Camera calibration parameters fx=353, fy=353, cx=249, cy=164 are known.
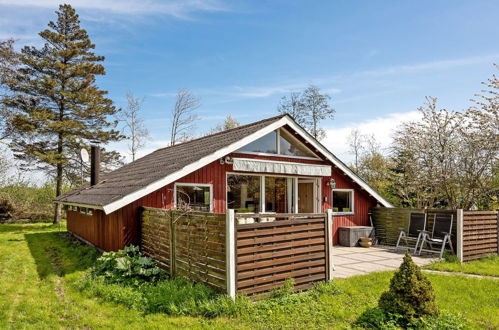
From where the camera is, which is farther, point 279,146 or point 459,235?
point 279,146

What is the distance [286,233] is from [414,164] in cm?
1183

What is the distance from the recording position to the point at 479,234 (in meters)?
10.7

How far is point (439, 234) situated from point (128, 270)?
29.8 feet

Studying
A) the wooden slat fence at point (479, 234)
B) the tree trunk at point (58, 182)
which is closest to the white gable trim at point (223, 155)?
the wooden slat fence at point (479, 234)

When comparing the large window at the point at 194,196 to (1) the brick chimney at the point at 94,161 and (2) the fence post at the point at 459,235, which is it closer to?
(1) the brick chimney at the point at 94,161

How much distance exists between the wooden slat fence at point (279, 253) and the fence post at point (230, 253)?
0.30 ft

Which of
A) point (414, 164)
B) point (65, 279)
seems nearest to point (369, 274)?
point (65, 279)

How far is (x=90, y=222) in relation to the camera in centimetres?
1187

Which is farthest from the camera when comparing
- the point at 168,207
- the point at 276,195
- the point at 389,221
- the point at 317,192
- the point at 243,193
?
the point at 389,221

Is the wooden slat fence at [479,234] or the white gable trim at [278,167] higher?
the white gable trim at [278,167]

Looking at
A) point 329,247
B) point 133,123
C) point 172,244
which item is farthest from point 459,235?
point 133,123

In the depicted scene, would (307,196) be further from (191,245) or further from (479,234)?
(191,245)

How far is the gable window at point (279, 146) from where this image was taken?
1173 centimetres

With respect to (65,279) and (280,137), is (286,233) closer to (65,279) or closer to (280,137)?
(65,279)
